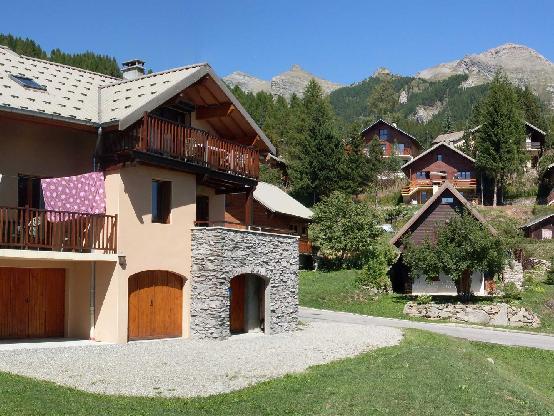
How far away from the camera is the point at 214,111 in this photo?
2508 centimetres

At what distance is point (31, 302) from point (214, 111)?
381 inches

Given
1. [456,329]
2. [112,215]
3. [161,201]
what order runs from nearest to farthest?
[112,215] < [161,201] < [456,329]

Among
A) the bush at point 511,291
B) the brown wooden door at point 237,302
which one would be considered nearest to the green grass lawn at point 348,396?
the brown wooden door at point 237,302

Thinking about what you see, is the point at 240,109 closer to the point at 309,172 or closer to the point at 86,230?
the point at 86,230

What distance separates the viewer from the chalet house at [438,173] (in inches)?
2672

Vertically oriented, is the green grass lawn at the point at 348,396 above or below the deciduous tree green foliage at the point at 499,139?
below

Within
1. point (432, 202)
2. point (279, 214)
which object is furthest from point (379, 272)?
point (279, 214)

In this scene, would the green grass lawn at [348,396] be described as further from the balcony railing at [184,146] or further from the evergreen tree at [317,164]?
the evergreen tree at [317,164]

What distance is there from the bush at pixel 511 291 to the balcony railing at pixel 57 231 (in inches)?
946

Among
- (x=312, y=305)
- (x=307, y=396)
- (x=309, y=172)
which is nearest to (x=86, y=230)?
(x=307, y=396)

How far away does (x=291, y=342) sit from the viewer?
21.8 m

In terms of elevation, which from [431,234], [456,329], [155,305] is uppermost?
[431,234]

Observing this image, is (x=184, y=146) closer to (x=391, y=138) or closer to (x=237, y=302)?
(x=237, y=302)

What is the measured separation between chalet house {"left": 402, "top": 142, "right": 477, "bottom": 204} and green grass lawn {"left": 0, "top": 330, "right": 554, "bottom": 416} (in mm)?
51156
